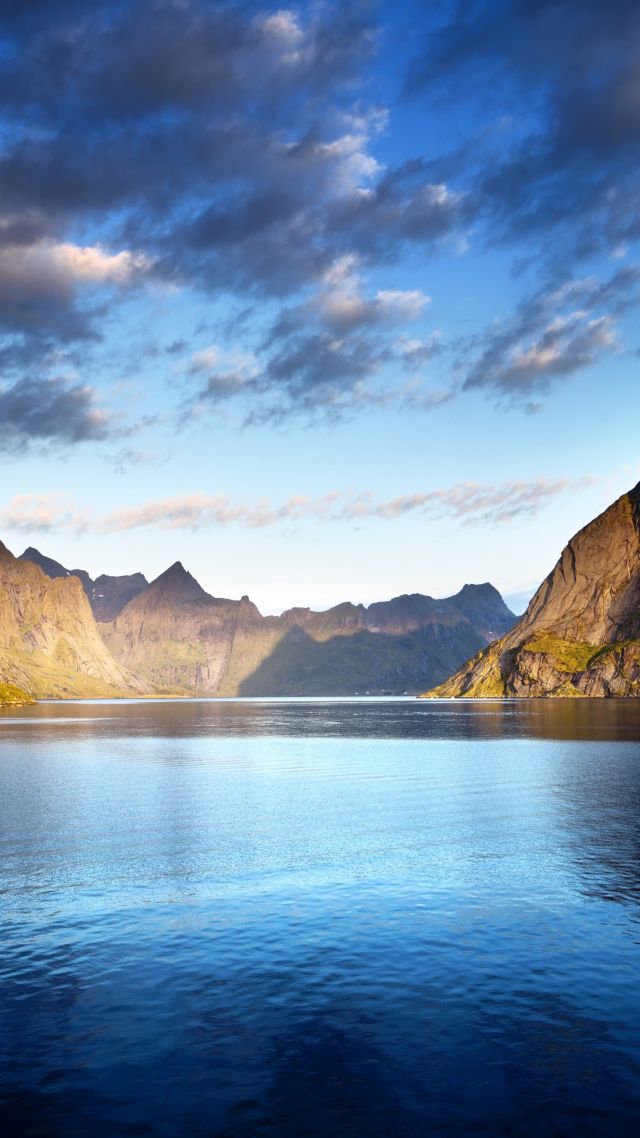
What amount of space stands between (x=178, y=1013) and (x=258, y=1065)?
5.00 metres

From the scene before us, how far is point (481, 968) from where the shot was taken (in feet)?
110

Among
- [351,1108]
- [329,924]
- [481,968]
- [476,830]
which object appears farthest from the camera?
[476,830]

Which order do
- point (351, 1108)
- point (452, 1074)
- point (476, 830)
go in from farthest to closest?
point (476, 830), point (452, 1074), point (351, 1108)

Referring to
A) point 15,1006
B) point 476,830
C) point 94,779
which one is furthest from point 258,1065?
point 94,779

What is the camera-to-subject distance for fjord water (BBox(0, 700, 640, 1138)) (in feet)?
76.0

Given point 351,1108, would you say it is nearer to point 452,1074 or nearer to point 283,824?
point 452,1074

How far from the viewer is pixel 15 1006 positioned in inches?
1183

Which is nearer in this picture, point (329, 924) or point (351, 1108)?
point (351, 1108)

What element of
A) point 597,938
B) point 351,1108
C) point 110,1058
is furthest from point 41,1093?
point 597,938

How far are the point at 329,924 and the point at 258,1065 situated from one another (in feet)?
48.3

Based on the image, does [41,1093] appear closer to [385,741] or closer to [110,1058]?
[110,1058]

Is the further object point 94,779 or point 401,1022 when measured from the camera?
point 94,779

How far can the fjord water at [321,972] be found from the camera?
2316 cm

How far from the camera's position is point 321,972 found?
109 ft
